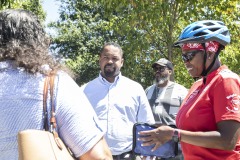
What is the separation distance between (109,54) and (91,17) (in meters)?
28.8

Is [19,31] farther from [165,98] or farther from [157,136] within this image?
[165,98]

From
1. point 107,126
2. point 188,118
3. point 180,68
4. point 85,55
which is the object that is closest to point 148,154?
point 188,118

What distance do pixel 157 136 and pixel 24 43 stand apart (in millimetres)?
1082

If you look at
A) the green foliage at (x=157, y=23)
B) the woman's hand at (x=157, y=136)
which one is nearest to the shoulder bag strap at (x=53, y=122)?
the woman's hand at (x=157, y=136)

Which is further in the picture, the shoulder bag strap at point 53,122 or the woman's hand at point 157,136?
the woman's hand at point 157,136

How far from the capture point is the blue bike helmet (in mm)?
3188

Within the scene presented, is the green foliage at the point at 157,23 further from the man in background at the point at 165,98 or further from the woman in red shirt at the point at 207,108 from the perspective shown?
the woman in red shirt at the point at 207,108

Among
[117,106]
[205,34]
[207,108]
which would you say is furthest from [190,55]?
[117,106]

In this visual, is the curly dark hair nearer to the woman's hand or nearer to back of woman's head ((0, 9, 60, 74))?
back of woman's head ((0, 9, 60, 74))

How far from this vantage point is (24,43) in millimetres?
2402

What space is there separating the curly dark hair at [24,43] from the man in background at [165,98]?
4.83 m

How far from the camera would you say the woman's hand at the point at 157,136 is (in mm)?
3062

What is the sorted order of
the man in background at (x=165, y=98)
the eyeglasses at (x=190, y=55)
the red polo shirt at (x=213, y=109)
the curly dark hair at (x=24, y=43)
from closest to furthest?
1. the curly dark hair at (x=24, y=43)
2. the red polo shirt at (x=213, y=109)
3. the eyeglasses at (x=190, y=55)
4. the man in background at (x=165, y=98)

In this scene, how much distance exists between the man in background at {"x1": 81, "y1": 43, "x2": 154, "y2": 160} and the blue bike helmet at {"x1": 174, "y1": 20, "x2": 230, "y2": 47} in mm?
2580
